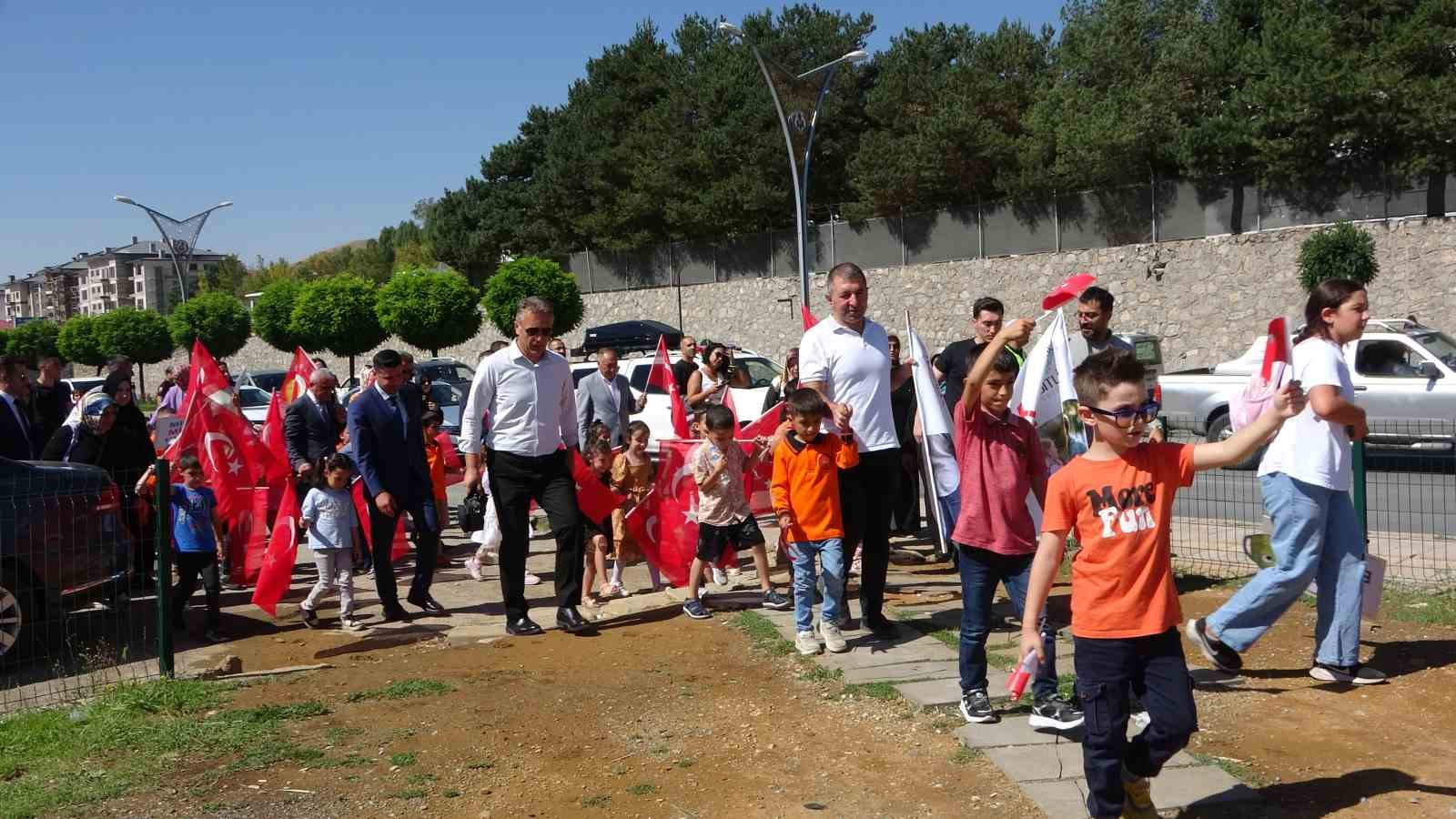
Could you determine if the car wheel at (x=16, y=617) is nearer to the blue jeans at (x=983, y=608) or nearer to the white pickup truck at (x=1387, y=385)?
the blue jeans at (x=983, y=608)

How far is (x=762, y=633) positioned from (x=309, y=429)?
12.8ft

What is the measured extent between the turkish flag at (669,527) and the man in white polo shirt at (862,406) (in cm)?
171

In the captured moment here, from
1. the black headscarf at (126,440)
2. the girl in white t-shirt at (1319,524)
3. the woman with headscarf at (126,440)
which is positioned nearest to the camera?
the girl in white t-shirt at (1319,524)

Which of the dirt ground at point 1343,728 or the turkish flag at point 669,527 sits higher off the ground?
the turkish flag at point 669,527

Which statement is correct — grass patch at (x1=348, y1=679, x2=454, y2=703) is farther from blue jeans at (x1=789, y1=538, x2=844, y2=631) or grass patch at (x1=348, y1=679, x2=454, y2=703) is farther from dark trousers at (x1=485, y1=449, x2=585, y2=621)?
blue jeans at (x1=789, y1=538, x2=844, y2=631)

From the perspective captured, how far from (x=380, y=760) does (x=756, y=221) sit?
39.1 m

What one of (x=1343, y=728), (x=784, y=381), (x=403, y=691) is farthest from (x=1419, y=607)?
(x=403, y=691)

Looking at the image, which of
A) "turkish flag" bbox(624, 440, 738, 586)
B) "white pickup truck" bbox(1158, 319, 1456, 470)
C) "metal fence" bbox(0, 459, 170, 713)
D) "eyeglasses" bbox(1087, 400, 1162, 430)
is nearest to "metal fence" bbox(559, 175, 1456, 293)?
"white pickup truck" bbox(1158, 319, 1456, 470)

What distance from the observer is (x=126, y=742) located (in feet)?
18.7

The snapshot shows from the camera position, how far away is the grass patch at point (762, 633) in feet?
22.5

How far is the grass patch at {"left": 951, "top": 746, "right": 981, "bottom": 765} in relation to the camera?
4.89m

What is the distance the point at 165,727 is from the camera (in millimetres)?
5836

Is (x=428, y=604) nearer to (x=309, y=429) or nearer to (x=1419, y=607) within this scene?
(x=309, y=429)

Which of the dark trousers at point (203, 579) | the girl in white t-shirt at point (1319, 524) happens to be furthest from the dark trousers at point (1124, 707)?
the dark trousers at point (203, 579)
